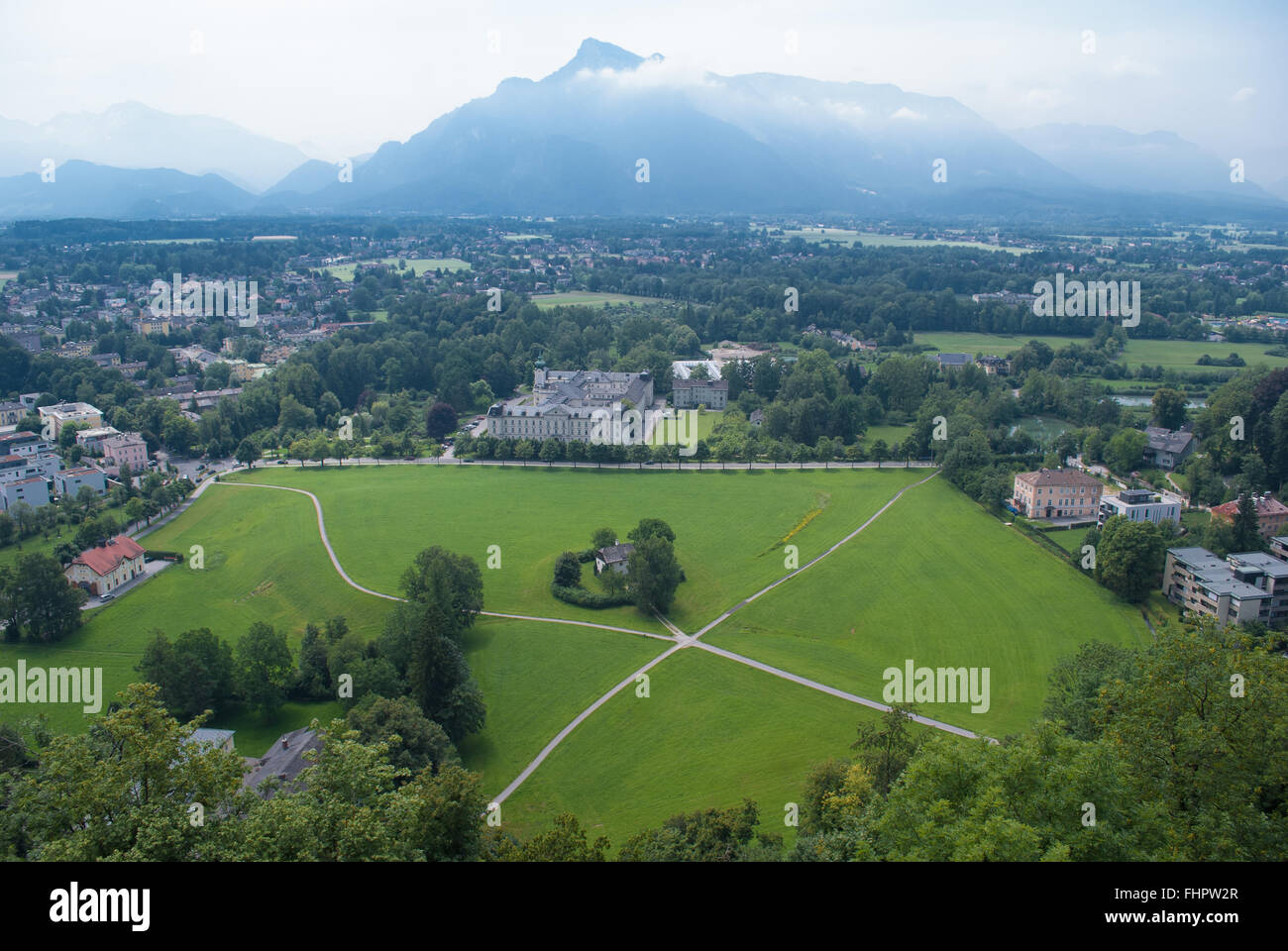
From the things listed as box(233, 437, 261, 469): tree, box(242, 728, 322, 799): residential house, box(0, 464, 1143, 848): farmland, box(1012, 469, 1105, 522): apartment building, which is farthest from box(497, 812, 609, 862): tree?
box(233, 437, 261, 469): tree

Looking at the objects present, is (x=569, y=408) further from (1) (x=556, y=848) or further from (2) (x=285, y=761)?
(1) (x=556, y=848)

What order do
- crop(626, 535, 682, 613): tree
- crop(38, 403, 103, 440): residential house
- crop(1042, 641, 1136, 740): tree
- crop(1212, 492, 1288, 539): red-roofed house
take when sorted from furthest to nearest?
crop(38, 403, 103, 440): residential house
crop(1212, 492, 1288, 539): red-roofed house
crop(626, 535, 682, 613): tree
crop(1042, 641, 1136, 740): tree

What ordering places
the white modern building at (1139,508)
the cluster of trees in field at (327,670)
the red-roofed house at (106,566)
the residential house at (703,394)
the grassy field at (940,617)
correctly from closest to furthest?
1. the cluster of trees in field at (327,670)
2. the grassy field at (940,617)
3. the red-roofed house at (106,566)
4. the white modern building at (1139,508)
5. the residential house at (703,394)

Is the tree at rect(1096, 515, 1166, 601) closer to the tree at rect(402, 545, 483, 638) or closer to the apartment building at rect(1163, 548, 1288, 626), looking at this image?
the apartment building at rect(1163, 548, 1288, 626)

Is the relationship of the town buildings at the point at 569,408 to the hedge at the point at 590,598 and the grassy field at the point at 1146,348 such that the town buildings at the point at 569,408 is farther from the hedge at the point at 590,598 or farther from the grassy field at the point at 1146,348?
the grassy field at the point at 1146,348

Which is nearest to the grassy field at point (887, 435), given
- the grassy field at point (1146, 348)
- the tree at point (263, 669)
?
the grassy field at point (1146, 348)
